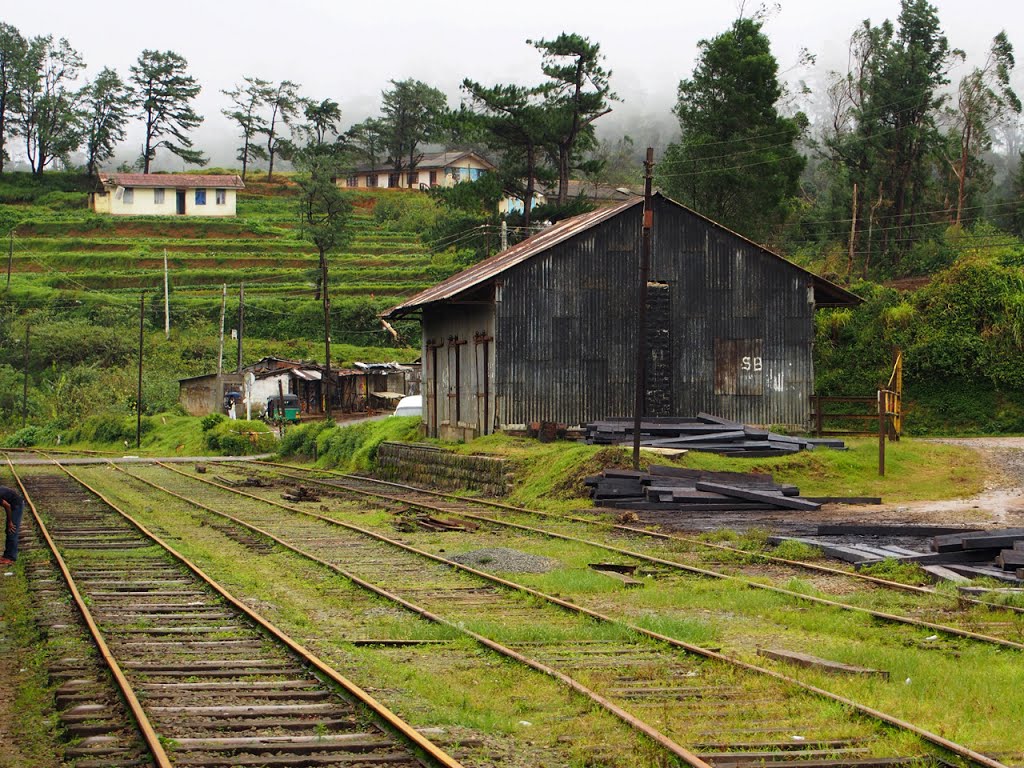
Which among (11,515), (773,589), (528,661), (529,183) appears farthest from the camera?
(529,183)

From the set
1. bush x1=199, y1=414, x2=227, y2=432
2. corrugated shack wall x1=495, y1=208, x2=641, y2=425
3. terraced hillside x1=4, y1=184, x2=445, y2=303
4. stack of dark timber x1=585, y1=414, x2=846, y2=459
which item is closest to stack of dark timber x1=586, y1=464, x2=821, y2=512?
stack of dark timber x1=585, y1=414, x2=846, y2=459

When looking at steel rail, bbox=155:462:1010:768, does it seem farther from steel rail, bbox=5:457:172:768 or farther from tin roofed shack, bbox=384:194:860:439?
tin roofed shack, bbox=384:194:860:439

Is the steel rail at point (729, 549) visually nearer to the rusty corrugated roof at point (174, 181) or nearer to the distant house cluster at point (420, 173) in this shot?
the rusty corrugated roof at point (174, 181)

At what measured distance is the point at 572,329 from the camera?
1132 inches

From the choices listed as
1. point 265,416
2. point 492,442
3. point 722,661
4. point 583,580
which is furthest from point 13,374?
point 722,661

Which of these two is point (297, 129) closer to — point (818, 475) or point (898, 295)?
point (898, 295)

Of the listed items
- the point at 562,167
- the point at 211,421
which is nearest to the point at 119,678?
the point at 211,421

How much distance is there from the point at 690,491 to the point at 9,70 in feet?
369

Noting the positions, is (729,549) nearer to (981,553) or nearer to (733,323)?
(981,553)

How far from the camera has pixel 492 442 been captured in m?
27.5

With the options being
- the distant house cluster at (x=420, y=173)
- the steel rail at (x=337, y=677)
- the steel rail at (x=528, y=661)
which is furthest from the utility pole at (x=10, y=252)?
the steel rail at (x=337, y=677)

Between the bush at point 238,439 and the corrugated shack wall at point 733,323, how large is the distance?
2240cm

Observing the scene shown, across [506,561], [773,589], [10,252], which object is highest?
[10,252]

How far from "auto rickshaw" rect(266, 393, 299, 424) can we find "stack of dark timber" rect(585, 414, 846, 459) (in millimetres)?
33446
